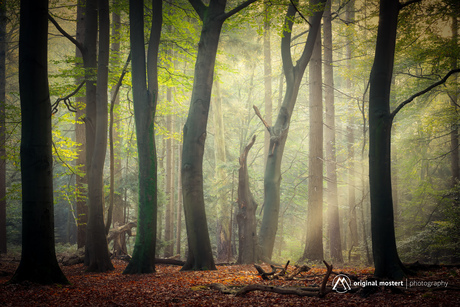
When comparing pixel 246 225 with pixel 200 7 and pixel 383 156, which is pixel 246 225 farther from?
pixel 200 7

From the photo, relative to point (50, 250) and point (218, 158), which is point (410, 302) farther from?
point (218, 158)

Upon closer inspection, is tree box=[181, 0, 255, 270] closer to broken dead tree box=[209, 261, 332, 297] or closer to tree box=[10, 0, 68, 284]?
broken dead tree box=[209, 261, 332, 297]

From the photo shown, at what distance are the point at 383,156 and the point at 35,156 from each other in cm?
626

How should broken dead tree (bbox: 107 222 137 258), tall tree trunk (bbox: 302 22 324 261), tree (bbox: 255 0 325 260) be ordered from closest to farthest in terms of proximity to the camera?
tree (bbox: 255 0 325 260) → tall tree trunk (bbox: 302 22 324 261) → broken dead tree (bbox: 107 222 137 258)

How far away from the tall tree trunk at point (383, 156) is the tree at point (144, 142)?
493cm

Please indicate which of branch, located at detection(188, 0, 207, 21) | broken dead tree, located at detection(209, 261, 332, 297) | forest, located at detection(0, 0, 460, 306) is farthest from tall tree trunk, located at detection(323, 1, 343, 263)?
broken dead tree, located at detection(209, 261, 332, 297)

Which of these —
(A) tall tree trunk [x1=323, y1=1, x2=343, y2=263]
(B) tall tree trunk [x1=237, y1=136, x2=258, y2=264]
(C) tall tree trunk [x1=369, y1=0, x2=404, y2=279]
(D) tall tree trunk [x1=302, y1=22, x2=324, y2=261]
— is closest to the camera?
(C) tall tree trunk [x1=369, y1=0, x2=404, y2=279]

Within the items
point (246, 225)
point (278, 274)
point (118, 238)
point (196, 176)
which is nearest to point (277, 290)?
point (278, 274)

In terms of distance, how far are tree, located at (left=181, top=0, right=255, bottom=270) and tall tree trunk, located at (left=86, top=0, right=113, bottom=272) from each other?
2.37 m

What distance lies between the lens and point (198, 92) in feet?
24.5

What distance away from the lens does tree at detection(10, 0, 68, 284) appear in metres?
5.10

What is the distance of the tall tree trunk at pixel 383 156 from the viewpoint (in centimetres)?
504

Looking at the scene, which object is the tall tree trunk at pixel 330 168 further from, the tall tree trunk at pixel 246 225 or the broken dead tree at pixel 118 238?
the broken dead tree at pixel 118 238

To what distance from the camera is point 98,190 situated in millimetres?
7840
